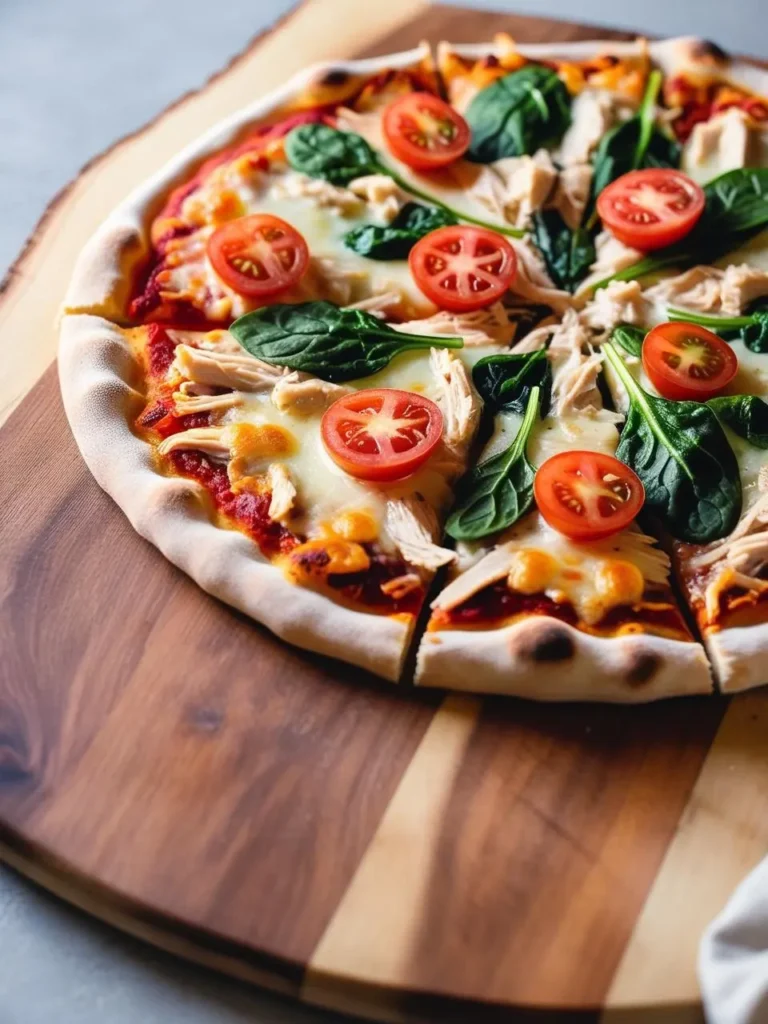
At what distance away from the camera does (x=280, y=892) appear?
273 cm

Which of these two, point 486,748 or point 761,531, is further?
point 761,531

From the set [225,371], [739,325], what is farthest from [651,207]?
[225,371]

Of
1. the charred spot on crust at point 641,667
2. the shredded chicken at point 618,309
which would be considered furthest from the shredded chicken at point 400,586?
the shredded chicken at point 618,309

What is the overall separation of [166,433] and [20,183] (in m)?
2.24

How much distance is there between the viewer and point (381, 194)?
4348 mm

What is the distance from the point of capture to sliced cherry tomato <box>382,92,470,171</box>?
453 cm

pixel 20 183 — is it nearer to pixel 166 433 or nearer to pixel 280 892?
pixel 166 433

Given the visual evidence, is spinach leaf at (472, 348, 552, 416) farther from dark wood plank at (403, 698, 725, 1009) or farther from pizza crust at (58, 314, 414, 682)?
dark wood plank at (403, 698, 725, 1009)

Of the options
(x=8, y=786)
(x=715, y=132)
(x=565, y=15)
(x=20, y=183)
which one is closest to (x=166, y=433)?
(x=8, y=786)

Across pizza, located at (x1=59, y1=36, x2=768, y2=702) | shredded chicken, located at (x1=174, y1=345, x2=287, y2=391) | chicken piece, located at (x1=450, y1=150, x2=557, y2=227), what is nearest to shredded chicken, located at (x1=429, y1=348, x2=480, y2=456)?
pizza, located at (x1=59, y1=36, x2=768, y2=702)

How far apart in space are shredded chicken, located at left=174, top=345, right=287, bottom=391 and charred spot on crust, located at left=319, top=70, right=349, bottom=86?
65.8 inches

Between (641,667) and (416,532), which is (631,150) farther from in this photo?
(641,667)

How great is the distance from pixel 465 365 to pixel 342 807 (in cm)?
163

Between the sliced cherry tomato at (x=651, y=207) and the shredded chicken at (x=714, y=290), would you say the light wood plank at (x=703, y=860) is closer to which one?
the shredded chicken at (x=714, y=290)
